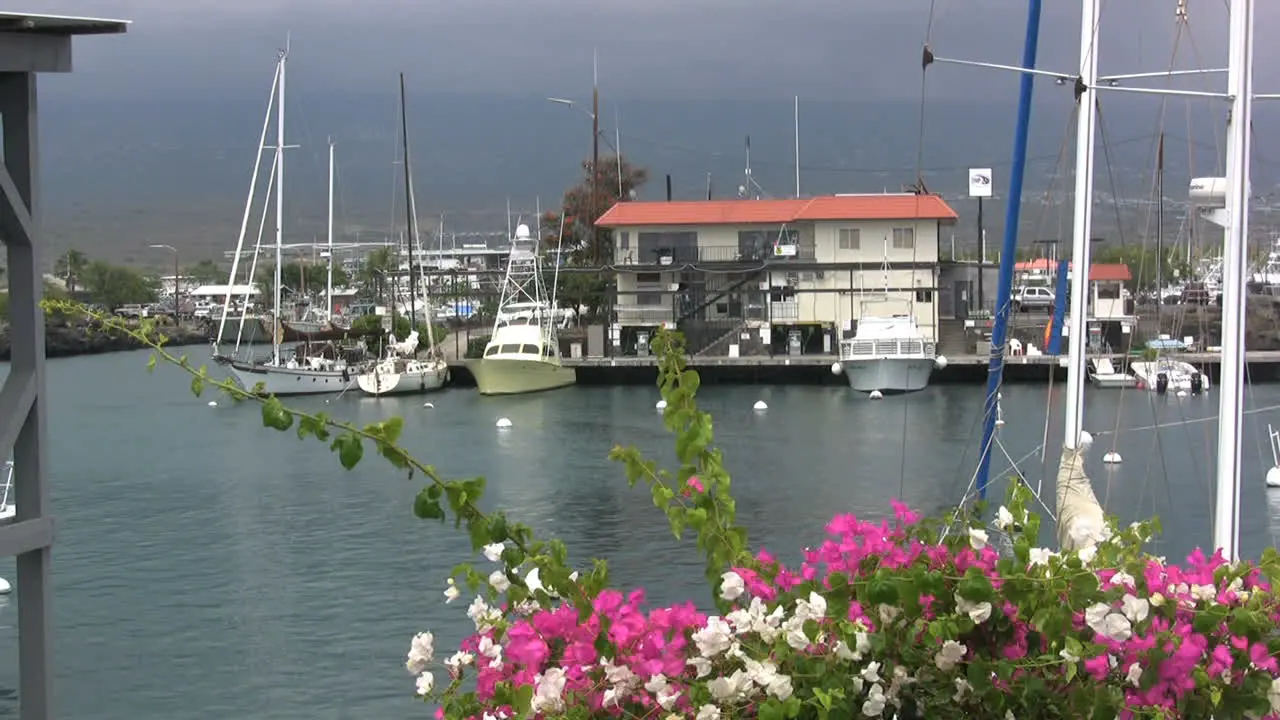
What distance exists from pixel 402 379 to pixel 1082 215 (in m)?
54.5

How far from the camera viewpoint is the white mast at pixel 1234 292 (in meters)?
11.9

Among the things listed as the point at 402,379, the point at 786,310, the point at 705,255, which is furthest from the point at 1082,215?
the point at 705,255

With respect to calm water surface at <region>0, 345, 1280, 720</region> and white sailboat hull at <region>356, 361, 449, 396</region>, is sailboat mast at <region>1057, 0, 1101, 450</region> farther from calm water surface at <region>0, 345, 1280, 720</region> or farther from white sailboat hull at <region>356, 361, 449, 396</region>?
white sailboat hull at <region>356, 361, 449, 396</region>

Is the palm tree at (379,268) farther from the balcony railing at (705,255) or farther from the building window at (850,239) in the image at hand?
the building window at (850,239)

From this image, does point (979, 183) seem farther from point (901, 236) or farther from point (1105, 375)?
point (1105, 375)

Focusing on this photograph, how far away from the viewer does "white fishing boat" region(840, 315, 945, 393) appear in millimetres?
66250

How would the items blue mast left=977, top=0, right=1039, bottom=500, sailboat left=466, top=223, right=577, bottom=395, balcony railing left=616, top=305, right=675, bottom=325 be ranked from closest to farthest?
blue mast left=977, top=0, right=1039, bottom=500, sailboat left=466, top=223, right=577, bottom=395, balcony railing left=616, top=305, right=675, bottom=325

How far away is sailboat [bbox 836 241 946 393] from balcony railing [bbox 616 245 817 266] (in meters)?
13.6

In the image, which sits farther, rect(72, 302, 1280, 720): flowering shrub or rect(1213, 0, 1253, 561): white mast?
rect(1213, 0, 1253, 561): white mast

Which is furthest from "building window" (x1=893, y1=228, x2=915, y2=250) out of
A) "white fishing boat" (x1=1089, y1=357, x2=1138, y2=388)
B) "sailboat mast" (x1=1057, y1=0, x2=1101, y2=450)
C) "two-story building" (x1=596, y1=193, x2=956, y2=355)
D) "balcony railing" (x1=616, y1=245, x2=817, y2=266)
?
"sailboat mast" (x1=1057, y1=0, x2=1101, y2=450)

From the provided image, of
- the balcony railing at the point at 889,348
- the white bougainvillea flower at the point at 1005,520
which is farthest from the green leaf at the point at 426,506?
the balcony railing at the point at 889,348

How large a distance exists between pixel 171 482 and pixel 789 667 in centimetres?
4272

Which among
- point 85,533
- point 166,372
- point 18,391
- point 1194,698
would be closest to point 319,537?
point 85,533

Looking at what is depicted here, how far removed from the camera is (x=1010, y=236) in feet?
71.4
